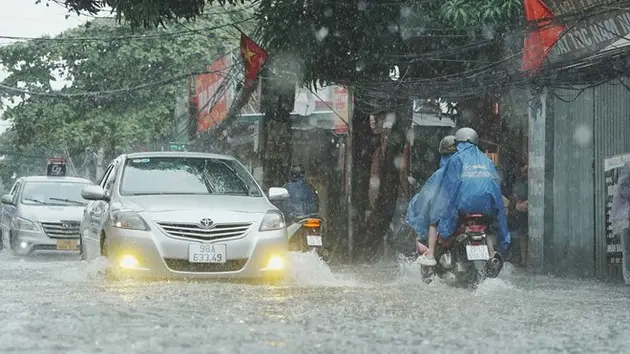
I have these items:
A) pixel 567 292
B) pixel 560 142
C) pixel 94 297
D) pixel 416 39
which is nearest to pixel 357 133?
pixel 416 39

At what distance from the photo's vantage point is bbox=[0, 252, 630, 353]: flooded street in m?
7.09

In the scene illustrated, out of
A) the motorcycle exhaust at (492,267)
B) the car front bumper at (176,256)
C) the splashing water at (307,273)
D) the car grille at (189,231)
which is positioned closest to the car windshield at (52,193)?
the splashing water at (307,273)

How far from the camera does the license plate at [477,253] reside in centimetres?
1180

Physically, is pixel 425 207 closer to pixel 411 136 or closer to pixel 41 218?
pixel 41 218

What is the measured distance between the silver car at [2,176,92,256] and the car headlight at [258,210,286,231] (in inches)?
387

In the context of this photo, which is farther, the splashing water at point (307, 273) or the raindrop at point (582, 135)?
the raindrop at point (582, 135)

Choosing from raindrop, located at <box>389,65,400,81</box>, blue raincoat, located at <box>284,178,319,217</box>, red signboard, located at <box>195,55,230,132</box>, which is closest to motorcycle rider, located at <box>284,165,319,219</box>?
blue raincoat, located at <box>284,178,319,217</box>

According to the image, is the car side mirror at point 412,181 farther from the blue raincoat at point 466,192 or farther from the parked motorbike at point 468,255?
the parked motorbike at point 468,255

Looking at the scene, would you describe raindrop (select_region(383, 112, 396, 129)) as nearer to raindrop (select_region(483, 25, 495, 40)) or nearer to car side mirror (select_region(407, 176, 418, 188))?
car side mirror (select_region(407, 176, 418, 188))

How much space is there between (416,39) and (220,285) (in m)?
9.83

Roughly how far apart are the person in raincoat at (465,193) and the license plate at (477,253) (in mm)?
493

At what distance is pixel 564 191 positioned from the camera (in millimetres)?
19047

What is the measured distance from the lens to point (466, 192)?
12414 mm

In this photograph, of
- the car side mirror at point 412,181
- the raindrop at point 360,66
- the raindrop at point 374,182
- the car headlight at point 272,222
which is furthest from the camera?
the car side mirror at point 412,181
